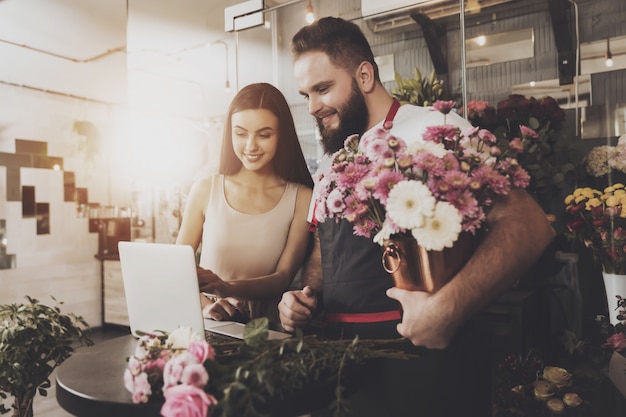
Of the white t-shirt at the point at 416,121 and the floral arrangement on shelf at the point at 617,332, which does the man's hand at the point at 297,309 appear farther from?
the floral arrangement on shelf at the point at 617,332

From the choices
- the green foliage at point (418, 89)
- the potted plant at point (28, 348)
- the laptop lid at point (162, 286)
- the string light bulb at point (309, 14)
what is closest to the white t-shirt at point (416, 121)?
the green foliage at point (418, 89)

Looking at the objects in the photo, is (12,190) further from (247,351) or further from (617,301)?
(617,301)

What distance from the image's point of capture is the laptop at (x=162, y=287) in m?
1.51

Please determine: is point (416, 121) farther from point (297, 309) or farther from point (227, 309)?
point (227, 309)

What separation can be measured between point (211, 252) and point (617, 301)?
1.70m

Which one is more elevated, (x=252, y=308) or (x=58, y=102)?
(x=58, y=102)

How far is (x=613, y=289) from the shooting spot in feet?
5.61

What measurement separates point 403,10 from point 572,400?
5.16 ft

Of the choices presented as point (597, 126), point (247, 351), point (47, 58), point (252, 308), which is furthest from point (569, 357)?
point (47, 58)

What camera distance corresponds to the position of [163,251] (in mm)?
1562

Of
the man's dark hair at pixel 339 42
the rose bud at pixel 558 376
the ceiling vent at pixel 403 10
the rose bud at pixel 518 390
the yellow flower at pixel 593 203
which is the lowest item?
the rose bud at pixel 518 390

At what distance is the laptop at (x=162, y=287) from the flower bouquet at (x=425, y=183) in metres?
0.47

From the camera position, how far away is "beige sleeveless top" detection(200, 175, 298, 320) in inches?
91.7

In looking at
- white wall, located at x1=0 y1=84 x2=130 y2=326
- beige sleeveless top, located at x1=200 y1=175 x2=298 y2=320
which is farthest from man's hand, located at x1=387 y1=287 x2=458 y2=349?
white wall, located at x1=0 y1=84 x2=130 y2=326
